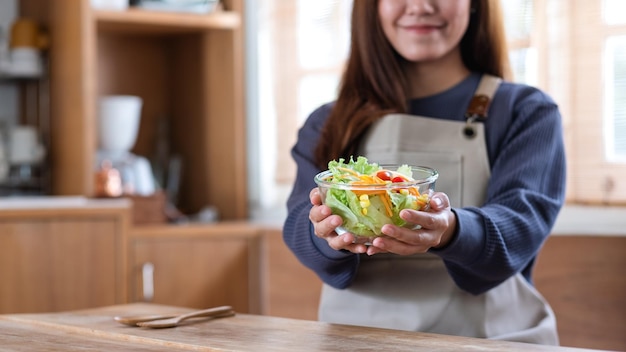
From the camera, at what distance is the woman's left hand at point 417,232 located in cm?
108

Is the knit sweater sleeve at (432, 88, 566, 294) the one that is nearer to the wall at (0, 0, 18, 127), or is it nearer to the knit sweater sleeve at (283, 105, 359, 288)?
the knit sweater sleeve at (283, 105, 359, 288)

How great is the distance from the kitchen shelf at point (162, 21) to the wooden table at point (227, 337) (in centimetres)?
162

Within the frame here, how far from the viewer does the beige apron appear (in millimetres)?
1489

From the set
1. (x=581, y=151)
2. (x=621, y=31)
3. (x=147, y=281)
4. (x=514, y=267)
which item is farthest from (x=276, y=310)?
(x=514, y=267)

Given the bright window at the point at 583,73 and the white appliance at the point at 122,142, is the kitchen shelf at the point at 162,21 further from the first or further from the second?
the bright window at the point at 583,73

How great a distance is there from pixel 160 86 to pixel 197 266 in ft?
2.60

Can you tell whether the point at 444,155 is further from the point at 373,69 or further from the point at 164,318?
the point at 164,318

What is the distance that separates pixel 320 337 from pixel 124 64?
2180mm

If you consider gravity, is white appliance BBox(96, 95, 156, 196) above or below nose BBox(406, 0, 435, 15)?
below

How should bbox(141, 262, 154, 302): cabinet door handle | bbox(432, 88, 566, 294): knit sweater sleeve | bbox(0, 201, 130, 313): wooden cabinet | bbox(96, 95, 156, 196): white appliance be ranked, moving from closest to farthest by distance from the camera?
1. bbox(432, 88, 566, 294): knit sweater sleeve
2. bbox(0, 201, 130, 313): wooden cabinet
3. bbox(141, 262, 154, 302): cabinet door handle
4. bbox(96, 95, 156, 196): white appliance

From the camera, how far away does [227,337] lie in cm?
113

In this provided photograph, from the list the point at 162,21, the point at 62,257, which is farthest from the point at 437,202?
the point at 162,21

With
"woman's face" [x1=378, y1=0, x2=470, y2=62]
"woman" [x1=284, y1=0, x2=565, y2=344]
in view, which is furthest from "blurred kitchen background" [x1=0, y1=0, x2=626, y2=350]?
"woman's face" [x1=378, y1=0, x2=470, y2=62]

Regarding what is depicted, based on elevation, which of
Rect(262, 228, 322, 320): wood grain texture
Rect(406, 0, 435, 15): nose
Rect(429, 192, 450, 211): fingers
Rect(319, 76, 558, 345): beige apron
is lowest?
Rect(262, 228, 322, 320): wood grain texture
